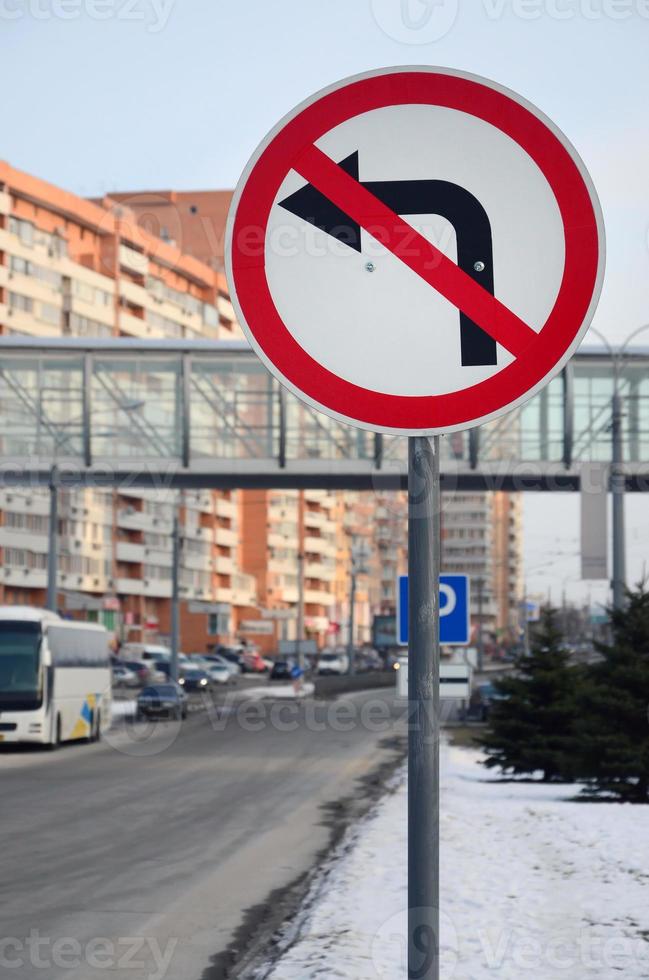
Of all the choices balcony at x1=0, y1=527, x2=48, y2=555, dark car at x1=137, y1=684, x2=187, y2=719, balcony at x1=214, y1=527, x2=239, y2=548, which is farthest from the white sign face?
balcony at x1=214, y1=527, x2=239, y2=548

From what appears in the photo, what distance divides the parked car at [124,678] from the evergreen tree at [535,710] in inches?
2362

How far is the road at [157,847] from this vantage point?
11.5 m

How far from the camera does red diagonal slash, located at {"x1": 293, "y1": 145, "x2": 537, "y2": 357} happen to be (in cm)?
315

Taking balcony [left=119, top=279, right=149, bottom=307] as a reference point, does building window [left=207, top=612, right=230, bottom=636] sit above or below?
below

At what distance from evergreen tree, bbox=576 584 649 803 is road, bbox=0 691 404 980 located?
11.5 feet

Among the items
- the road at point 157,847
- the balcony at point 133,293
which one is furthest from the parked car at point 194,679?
the balcony at point 133,293

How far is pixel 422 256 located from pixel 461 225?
10 cm

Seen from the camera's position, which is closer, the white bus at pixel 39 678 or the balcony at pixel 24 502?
the white bus at pixel 39 678

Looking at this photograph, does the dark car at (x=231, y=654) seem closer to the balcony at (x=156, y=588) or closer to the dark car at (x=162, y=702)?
the balcony at (x=156, y=588)

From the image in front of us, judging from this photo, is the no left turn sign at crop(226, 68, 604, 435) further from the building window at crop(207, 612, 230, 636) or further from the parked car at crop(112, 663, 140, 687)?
the building window at crop(207, 612, 230, 636)

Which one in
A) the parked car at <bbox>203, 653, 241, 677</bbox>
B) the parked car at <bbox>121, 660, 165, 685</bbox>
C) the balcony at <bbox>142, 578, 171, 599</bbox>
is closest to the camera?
the parked car at <bbox>121, 660, 165, 685</bbox>

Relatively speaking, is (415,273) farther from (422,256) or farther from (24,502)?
(24,502)

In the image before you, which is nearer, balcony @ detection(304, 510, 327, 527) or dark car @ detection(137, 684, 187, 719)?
dark car @ detection(137, 684, 187, 719)

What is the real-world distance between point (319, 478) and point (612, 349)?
30.2 feet
